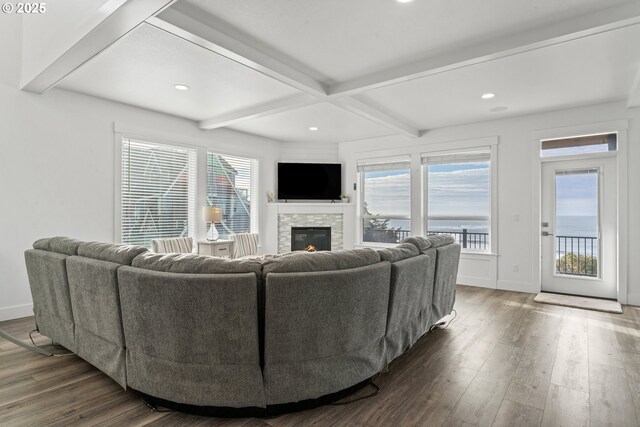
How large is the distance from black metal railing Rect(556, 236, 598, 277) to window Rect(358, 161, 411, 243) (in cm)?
230

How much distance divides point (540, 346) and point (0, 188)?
5.42 metres

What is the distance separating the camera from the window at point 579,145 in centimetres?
478

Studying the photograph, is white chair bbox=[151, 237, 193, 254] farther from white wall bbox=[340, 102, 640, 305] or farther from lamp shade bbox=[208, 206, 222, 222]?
white wall bbox=[340, 102, 640, 305]

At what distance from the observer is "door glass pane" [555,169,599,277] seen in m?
4.91

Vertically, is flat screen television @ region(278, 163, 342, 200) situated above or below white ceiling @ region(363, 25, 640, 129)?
below

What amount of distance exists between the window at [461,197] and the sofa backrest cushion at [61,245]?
5.18 m

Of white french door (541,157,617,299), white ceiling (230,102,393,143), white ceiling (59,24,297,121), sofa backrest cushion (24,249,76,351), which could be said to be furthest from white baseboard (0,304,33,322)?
white french door (541,157,617,299)

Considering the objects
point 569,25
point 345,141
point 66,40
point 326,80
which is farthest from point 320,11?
point 345,141

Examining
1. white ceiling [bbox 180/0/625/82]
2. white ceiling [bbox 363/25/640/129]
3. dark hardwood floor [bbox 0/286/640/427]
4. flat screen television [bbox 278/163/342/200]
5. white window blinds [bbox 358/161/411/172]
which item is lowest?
dark hardwood floor [bbox 0/286/640/427]

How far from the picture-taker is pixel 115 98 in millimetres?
4430

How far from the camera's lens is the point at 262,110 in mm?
4684

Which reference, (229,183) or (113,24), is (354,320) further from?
(229,183)

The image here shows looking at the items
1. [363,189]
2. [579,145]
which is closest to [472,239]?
[579,145]

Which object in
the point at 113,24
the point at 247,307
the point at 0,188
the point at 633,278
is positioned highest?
the point at 113,24
